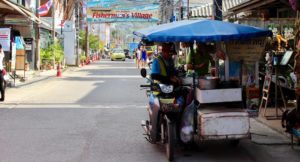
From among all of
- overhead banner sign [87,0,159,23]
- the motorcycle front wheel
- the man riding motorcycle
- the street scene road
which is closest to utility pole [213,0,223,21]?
the street scene road

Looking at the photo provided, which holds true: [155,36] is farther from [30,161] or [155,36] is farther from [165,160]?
[30,161]

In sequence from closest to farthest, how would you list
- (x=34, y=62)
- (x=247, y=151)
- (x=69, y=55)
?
(x=247, y=151) → (x=34, y=62) → (x=69, y=55)

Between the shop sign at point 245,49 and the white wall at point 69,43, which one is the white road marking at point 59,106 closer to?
the shop sign at point 245,49

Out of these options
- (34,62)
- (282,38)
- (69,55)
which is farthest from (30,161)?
(69,55)

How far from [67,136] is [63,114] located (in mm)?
3306

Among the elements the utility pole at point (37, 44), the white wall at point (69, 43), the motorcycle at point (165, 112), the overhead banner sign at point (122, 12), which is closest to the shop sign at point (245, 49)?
the motorcycle at point (165, 112)

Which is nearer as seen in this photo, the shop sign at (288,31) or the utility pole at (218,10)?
the shop sign at (288,31)

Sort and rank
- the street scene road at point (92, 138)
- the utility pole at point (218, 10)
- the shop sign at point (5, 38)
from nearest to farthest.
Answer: the street scene road at point (92, 138) → the utility pole at point (218, 10) → the shop sign at point (5, 38)

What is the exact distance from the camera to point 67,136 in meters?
9.88

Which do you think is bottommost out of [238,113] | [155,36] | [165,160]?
[165,160]

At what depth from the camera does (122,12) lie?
71.4 metres

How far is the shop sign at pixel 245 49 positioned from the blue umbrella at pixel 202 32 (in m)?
0.68

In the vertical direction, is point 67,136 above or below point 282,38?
below

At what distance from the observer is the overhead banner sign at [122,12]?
70.8m
